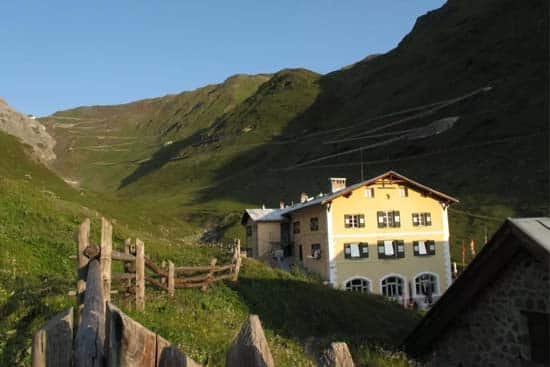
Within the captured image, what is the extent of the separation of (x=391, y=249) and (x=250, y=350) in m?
46.9

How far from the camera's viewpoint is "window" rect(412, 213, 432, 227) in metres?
49.1

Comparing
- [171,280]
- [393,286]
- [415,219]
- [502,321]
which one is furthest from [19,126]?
[502,321]

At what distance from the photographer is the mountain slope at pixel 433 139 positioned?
260 ft

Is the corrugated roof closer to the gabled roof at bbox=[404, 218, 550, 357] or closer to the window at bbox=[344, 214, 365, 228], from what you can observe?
the gabled roof at bbox=[404, 218, 550, 357]

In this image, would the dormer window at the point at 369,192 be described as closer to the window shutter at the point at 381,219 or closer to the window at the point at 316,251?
the window shutter at the point at 381,219

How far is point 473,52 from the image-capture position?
507ft

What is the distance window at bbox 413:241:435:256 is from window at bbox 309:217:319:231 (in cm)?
949

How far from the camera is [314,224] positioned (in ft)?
163

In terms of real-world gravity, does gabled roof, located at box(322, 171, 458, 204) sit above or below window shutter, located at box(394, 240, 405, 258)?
above

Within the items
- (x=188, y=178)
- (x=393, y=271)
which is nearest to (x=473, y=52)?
(x=188, y=178)

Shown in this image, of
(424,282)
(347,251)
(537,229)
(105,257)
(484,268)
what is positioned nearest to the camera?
(537,229)

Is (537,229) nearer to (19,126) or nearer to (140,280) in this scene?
(140,280)

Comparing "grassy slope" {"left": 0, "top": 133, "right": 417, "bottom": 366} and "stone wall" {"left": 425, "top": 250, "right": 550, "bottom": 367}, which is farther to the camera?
"stone wall" {"left": 425, "top": 250, "right": 550, "bottom": 367}

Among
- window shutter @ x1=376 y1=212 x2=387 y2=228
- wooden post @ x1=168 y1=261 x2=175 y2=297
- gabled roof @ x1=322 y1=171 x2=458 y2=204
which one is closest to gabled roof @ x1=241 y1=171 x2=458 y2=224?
gabled roof @ x1=322 y1=171 x2=458 y2=204
